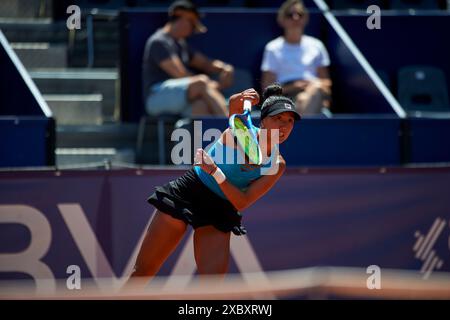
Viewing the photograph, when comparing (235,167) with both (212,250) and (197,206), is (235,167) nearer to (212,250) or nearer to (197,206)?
(197,206)

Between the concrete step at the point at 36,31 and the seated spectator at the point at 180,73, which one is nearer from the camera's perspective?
the seated spectator at the point at 180,73

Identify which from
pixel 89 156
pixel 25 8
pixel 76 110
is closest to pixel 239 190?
pixel 89 156

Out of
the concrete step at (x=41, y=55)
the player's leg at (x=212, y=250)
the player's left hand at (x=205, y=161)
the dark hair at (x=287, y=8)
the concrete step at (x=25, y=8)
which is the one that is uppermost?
the concrete step at (x=25, y=8)

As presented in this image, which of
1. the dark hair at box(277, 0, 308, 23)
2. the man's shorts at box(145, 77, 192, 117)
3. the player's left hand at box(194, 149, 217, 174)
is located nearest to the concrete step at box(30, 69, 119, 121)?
the man's shorts at box(145, 77, 192, 117)

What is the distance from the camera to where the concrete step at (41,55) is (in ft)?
32.4

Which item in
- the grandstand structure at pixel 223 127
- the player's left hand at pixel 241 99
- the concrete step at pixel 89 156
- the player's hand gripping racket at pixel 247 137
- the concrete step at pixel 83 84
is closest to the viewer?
the player's hand gripping racket at pixel 247 137

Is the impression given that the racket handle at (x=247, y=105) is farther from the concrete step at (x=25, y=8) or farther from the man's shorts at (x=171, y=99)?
the concrete step at (x=25, y=8)

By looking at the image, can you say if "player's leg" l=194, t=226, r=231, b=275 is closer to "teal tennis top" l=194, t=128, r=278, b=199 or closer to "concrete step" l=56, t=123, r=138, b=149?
"teal tennis top" l=194, t=128, r=278, b=199

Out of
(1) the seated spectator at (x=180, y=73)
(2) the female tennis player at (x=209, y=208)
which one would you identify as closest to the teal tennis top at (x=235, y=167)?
(2) the female tennis player at (x=209, y=208)

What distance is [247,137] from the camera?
534 centimetres

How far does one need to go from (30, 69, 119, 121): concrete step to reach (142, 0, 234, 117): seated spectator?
0.94 meters

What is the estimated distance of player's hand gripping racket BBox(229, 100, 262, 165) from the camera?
5324 millimetres

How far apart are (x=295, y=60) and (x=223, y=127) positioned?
139cm

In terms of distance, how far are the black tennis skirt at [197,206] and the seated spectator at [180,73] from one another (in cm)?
A: 273
